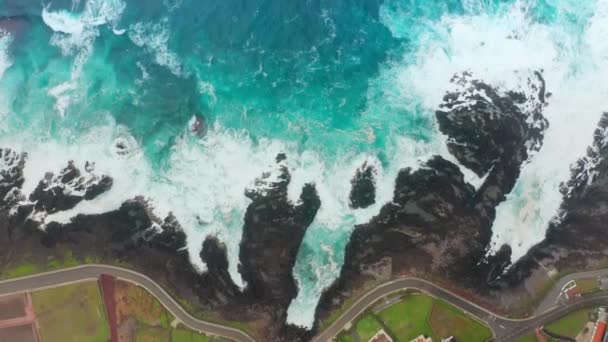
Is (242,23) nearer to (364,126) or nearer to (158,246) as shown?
(364,126)

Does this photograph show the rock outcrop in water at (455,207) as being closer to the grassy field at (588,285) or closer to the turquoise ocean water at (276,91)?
the turquoise ocean water at (276,91)

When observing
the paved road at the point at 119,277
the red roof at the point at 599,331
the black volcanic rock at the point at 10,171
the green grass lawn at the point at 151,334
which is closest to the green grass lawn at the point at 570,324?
the red roof at the point at 599,331

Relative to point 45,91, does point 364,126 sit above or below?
below

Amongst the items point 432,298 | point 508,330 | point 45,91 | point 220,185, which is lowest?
point 508,330

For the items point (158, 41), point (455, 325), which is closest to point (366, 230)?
point (455, 325)

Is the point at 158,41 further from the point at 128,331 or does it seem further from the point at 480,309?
the point at 480,309

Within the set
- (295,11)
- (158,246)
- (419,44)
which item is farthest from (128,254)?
(419,44)

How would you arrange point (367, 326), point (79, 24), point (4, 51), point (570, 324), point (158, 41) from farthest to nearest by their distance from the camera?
1. point (79, 24)
2. point (4, 51)
3. point (158, 41)
4. point (570, 324)
5. point (367, 326)
